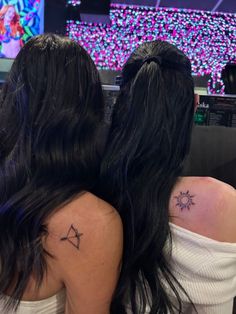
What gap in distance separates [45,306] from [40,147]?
0.39 m

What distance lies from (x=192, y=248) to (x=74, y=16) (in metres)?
4.35

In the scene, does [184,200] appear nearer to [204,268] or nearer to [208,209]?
[208,209]

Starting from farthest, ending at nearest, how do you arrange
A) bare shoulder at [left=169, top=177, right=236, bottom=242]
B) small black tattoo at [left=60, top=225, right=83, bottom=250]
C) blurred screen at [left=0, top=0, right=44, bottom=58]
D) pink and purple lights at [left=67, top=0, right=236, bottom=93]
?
1. pink and purple lights at [left=67, top=0, right=236, bottom=93]
2. blurred screen at [left=0, top=0, right=44, bottom=58]
3. bare shoulder at [left=169, top=177, right=236, bottom=242]
4. small black tattoo at [left=60, top=225, right=83, bottom=250]

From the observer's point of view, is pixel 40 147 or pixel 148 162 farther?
pixel 148 162

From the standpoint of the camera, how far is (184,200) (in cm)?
91

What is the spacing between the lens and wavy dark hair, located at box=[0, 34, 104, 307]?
802mm

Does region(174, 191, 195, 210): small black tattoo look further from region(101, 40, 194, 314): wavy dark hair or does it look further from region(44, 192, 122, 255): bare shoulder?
region(44, 192, 122, 255): bare shoulder

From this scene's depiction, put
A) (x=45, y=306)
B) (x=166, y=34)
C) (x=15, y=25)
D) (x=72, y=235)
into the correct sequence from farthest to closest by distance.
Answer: (x=166, y=34) → (x=15, y=25) → (x=45, y=306) → (x=72, y=235)

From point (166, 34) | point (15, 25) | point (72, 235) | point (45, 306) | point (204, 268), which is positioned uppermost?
point (166, 34)

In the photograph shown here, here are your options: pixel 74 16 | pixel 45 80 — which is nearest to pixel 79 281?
pixel 45 80

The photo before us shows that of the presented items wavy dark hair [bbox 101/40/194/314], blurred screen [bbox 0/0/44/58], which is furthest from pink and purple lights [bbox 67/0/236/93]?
wavy dark hair [bbox 101/40/194/314]

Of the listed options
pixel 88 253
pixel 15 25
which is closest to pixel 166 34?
pixel 15 25

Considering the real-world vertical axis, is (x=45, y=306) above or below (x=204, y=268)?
below

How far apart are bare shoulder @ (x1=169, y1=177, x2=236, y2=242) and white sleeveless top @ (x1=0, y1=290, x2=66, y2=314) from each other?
0.35 m
